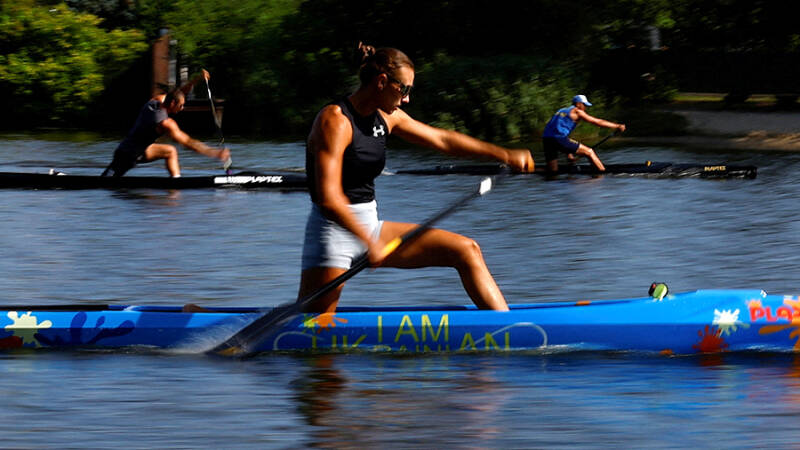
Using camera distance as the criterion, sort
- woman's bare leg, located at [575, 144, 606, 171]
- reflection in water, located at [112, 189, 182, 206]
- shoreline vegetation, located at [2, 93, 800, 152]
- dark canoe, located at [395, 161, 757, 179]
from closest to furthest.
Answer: reflection in water, located at [112, 189, 182, 206] → dark canoe, located at [395, 161, 757, 179] → woman's bare leg, located at [575, 144, 606, 171] → shoreline vegetation, located at [2, 93, 800, 152]

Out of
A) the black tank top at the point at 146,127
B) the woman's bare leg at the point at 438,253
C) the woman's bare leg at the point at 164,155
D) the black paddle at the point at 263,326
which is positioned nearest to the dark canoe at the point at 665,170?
the woman's bare leg at the point at 164,155

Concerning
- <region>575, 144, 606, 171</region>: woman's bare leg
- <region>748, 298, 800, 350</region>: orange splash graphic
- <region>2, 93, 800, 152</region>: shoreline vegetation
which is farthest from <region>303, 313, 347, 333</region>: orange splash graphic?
<region>2, 93, 800, 152</region>: shoreline vegetation

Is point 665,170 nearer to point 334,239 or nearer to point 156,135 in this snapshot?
point 156,135

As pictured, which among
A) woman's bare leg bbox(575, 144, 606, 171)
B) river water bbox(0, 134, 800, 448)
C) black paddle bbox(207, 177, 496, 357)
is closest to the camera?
river water bbox(0, 134, 800, 448)

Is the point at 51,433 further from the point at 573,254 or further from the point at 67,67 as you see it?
the point at 67,67

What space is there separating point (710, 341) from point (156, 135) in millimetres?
10402

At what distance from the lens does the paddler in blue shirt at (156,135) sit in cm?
1647

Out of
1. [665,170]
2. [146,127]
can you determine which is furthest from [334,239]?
[665,170]

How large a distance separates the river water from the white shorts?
22.8 inches

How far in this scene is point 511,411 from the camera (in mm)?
6598

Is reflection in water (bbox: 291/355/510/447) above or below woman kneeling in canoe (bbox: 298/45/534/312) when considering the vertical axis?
below

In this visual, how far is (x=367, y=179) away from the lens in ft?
23.7

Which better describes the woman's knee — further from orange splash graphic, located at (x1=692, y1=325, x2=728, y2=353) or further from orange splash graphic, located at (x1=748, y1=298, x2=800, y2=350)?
orange splash graphic, located at (x1=748, y1=298, x2=800, y2=350)

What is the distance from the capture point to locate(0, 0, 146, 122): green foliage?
3794 cm
